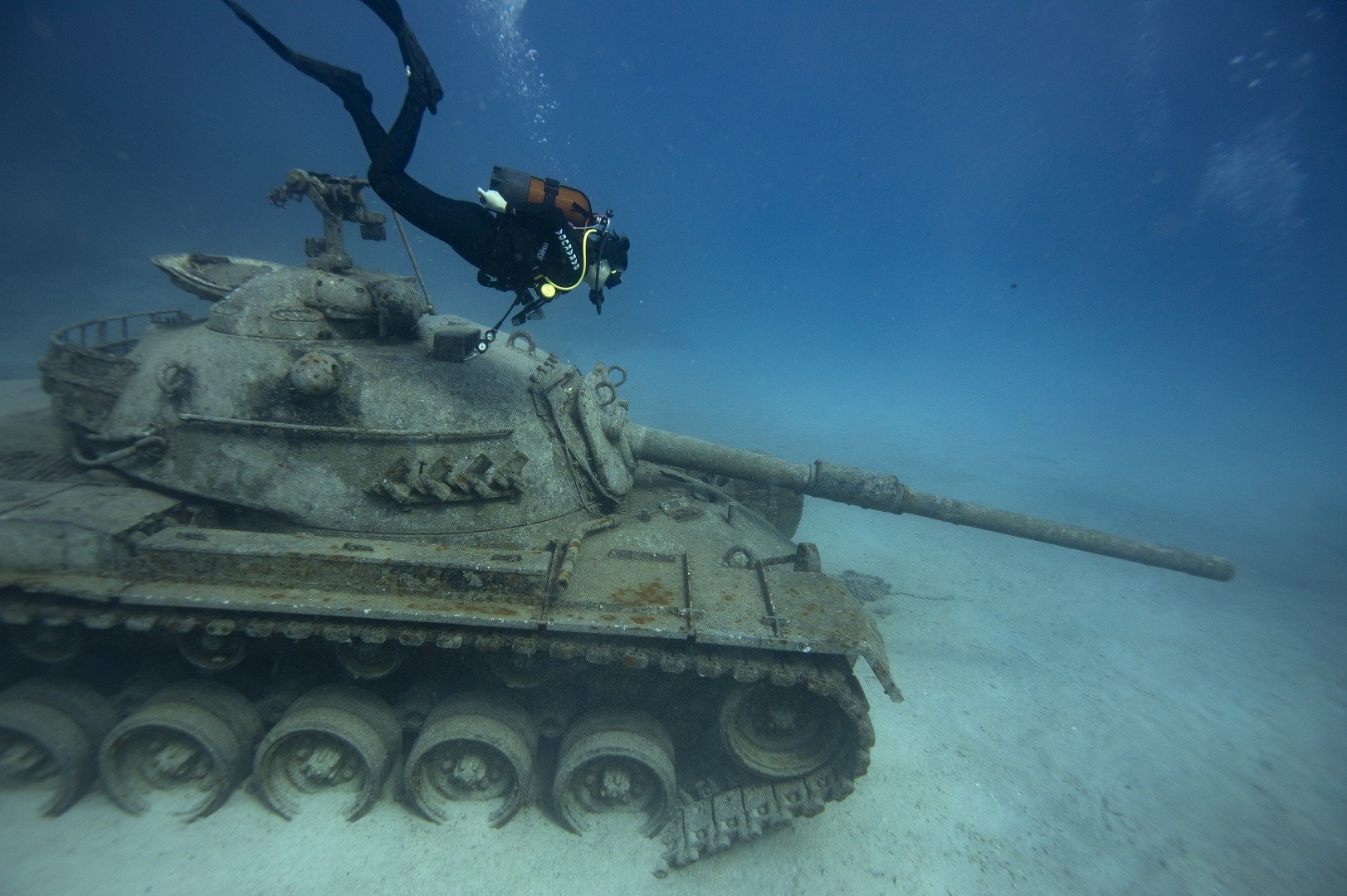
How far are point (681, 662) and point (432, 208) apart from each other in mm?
4597

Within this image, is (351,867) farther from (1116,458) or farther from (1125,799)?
(1116,458)

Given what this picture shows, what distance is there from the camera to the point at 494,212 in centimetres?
472

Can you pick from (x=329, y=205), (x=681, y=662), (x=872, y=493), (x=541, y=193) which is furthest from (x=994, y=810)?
(x=329, y=205)

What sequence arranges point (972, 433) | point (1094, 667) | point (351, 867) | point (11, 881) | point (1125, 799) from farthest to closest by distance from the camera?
1. point (972, 433)
2. point (1094, 667)
3. point (1125, 799)
4. point (351, 867)
5. point (11, 881)

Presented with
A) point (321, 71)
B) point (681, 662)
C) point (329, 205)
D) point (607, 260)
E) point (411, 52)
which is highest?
point (411, 52)

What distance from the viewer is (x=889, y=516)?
659 inches

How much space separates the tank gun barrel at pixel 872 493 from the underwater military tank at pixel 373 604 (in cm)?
136

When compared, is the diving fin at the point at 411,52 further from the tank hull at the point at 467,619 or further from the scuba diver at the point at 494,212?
the tank hull at the point at 467,619

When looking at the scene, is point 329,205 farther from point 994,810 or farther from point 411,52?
point 994,810

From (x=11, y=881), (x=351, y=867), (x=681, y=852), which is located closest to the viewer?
(x=11, y=881)

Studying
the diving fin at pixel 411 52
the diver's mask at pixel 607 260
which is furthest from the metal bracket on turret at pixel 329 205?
the diver's mask at pixel 607 260

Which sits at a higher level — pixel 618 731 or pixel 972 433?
pixel 972 433

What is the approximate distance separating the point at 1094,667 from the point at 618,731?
904cm

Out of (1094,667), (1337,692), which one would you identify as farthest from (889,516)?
(1337,692)
